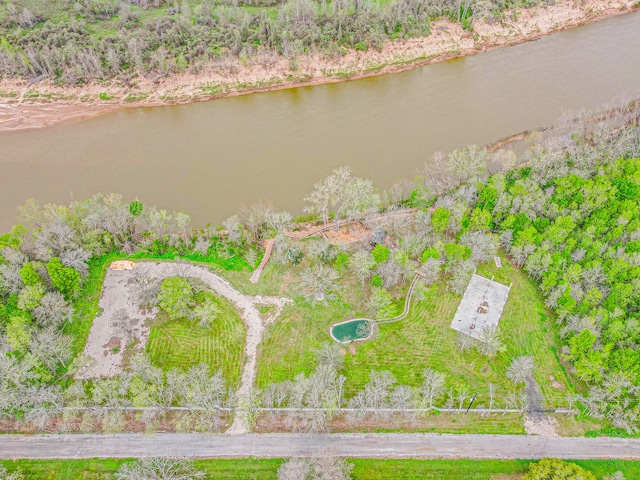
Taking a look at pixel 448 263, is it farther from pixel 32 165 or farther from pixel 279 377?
pixel 32 165

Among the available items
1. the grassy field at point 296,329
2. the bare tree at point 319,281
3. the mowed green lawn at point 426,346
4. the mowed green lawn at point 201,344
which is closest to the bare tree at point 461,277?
the mowed green lawn at point 426,346

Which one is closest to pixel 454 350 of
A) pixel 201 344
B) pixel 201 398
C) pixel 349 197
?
pixel 349 197

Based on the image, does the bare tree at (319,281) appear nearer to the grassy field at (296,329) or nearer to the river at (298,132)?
the grassy field at (296,329)

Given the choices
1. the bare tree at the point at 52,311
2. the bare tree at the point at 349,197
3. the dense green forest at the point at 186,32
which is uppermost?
the dense green forest at the point at 186,32

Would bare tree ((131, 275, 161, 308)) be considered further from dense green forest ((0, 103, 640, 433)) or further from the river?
the river

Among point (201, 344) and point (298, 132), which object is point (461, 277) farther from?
point (298, 132)

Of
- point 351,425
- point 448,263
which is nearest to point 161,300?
point 351,425
